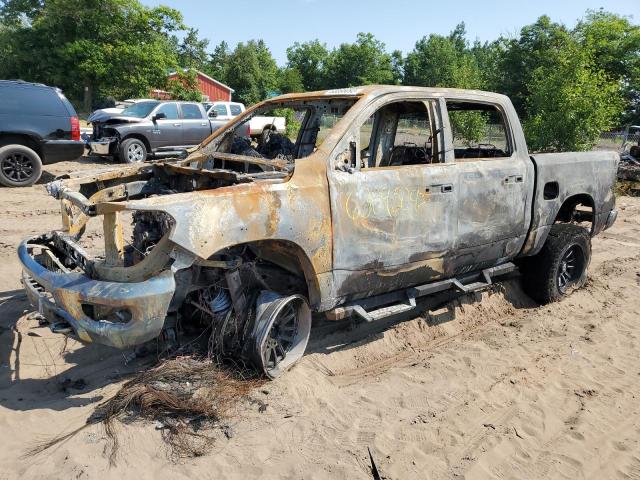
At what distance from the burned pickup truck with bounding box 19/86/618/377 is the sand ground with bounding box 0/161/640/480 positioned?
44 cm

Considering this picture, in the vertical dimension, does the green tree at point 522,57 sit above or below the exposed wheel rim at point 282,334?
above

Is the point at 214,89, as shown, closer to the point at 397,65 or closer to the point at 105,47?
the point at 105,47

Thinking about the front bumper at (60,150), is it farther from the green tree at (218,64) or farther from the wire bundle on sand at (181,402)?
the green tree at (218,64)

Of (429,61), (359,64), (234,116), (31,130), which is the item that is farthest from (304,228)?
(429,61)

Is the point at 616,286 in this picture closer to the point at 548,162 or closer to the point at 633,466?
the point at 548,162

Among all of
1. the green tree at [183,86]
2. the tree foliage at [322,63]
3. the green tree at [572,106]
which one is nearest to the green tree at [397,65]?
the tree foliage at [322,63]

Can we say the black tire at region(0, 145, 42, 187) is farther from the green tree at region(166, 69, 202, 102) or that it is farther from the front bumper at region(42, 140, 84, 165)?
the green tree at region(166, 69, 202, 102)

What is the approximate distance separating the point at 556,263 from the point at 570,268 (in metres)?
0.56

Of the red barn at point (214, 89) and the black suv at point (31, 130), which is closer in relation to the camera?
the black suv at point (31, 130)

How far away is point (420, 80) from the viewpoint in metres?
59.4

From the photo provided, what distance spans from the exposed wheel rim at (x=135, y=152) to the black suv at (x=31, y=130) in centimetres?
321

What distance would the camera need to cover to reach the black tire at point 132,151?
1379cm

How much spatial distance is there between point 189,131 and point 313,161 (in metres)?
12.1

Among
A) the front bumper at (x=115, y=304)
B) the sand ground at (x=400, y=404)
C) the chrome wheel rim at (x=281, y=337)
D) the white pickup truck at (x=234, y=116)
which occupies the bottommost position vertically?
the sand ground at (x=400, y=404)
